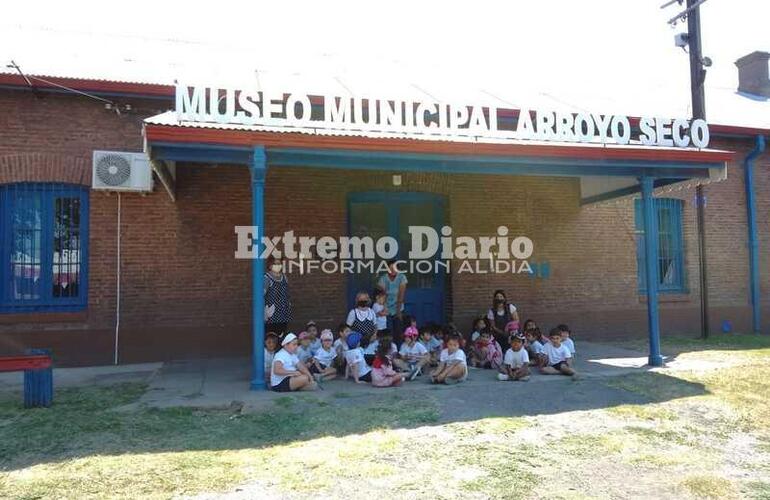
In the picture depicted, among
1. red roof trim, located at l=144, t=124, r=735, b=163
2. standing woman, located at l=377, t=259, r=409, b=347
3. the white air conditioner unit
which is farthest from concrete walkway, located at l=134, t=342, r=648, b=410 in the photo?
red roof trim, located at l=144, t=124, r=735, b=163

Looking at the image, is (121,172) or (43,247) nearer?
(121,172)

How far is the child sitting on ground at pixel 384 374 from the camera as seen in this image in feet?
22.9

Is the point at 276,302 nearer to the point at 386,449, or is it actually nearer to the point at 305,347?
the point at 305,347

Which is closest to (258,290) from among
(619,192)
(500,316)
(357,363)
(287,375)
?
(287,375)

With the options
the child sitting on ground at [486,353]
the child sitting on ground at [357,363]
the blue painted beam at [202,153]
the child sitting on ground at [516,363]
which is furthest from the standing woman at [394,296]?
the blue painted beam at [202,153]

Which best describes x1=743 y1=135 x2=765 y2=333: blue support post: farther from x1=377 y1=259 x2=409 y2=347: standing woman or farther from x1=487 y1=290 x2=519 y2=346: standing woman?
x1=377 y1=259 x2=409 y2=347: standing woman

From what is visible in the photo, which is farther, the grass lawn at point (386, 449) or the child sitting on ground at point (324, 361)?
the child sitting on ground at point (324, 361)

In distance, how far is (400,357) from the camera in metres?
7.73

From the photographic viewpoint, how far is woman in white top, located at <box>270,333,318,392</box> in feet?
21.8

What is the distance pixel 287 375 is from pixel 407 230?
461 centimetres

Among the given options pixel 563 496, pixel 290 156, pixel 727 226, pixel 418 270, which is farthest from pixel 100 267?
pixel 727 226

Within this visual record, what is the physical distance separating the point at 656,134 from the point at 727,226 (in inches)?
193

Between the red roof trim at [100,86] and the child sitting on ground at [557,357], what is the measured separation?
710 centimetres

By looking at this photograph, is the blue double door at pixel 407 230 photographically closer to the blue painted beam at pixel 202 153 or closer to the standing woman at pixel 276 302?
the standing woman at pixel 276 302
